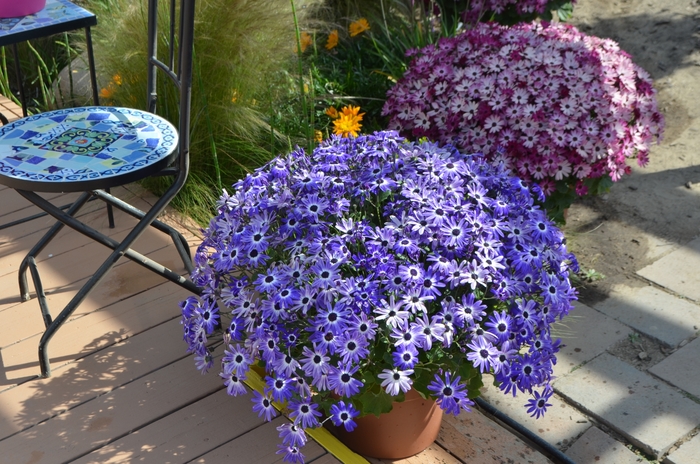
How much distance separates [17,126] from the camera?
2.18m

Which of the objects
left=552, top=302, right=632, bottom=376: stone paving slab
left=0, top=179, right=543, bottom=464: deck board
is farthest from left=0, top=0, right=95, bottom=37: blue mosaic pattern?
left=552, top=302, right=632, bottom=376: stone paving slab

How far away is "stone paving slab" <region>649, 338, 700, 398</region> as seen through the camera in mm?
2361

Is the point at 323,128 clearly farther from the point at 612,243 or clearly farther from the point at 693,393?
the point at 693,393

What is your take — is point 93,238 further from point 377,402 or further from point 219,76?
point 219,76

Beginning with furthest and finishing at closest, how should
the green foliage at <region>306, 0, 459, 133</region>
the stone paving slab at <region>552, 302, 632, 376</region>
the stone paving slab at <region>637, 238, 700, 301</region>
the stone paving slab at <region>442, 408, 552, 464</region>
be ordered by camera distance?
the green foliage at <region>306, 0, 459, 133</region> → the stone paving slab at <region>637, 238, 700, 301</region> → the stone paving slab at <region>552, 302, 632, 376</region> → the stone paving slab at <region>442, 408, 552, 464</region>

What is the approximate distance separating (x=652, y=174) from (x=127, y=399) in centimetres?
269

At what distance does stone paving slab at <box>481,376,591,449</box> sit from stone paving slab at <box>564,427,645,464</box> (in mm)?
25

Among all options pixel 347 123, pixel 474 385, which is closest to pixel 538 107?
pixel 347 123

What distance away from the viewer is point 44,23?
7.63 feet

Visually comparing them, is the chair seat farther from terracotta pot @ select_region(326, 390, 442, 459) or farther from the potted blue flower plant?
terracotta pot @ select_region(326, 390, 442, 459)

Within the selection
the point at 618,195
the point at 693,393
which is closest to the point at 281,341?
the point at 693,393

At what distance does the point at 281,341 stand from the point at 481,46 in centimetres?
168

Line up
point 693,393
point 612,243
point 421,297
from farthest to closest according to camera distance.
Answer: point 612,243
point 693,393
point 421,297

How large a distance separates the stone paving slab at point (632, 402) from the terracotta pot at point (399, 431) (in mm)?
658
